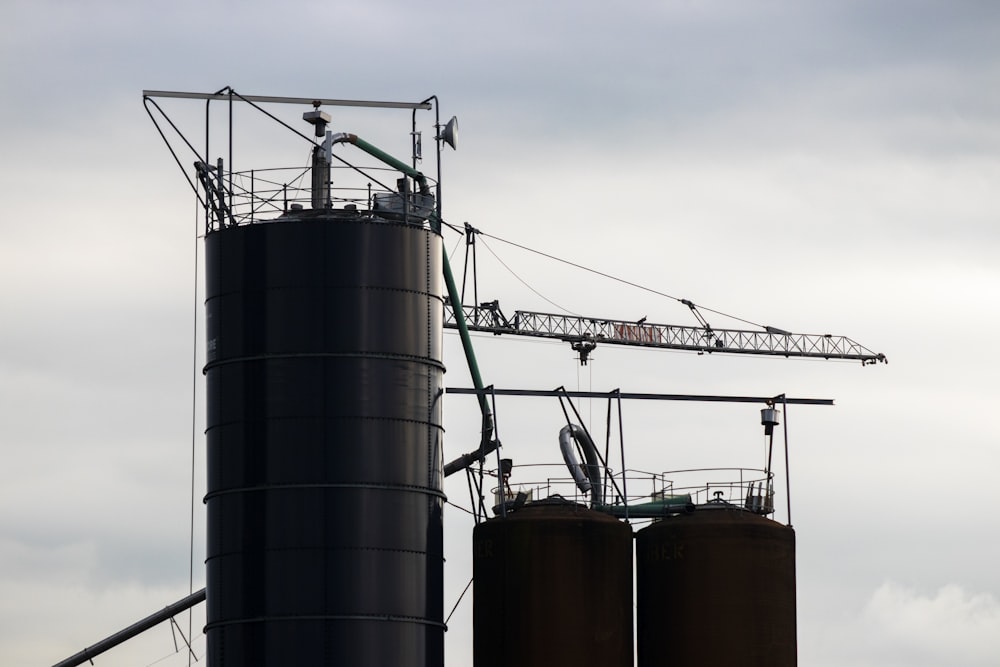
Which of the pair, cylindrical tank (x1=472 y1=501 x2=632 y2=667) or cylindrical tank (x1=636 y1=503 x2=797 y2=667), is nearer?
cylindrical tank (x1=472 y1=501 x2=632 y2=667)

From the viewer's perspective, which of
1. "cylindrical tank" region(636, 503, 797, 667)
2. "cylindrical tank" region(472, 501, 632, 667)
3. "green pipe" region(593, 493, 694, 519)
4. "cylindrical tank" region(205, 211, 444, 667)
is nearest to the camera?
"cylindrical tank" region(205, 211, 444, 667)

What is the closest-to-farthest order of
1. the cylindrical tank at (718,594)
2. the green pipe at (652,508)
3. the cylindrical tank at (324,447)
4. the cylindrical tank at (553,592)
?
the cylindrical tank at (324,447) → the cylindrical tank at (553,592) → the cylindrical tank at (718,594) → the green pipe at (652,508)

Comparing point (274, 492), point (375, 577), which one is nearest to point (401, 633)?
point (375, 577)

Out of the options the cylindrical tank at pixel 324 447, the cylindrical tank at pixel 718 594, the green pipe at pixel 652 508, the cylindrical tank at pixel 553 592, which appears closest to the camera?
the cylindrical tank at pixel 324 447

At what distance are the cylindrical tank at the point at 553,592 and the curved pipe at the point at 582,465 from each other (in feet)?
11.4

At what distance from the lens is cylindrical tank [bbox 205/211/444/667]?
180 ft

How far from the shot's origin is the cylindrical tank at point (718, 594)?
59.3 metres

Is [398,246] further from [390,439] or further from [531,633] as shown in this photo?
[531,633]

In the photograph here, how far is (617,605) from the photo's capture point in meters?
59.7

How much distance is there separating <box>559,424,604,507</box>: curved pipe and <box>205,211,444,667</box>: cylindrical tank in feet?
24.3

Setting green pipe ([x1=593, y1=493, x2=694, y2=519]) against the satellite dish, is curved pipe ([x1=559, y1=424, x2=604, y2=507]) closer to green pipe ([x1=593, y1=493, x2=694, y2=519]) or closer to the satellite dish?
green pipe ([x1=593, y1=493, x2=694, y2=519])

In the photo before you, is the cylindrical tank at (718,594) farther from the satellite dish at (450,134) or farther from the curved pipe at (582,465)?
the satellite dish at (450,134)

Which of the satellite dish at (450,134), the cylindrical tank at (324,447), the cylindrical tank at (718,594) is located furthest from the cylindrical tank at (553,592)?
the satellite dish at (450,134)

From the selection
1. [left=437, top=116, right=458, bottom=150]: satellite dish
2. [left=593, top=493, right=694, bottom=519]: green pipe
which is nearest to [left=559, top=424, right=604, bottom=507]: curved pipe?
[left=593, top=493, right=694, bottom=519]: green pipe
